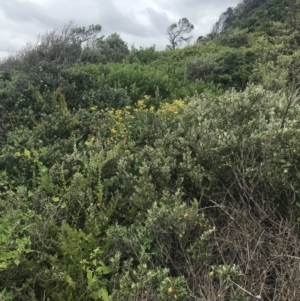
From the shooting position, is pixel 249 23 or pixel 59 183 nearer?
pixel 59 183

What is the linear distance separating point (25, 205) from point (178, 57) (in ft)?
61.9

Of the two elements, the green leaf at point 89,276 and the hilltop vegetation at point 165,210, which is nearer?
the hilltop vegetation at point 165,210

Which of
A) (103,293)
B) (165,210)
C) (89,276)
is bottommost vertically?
(103,293)

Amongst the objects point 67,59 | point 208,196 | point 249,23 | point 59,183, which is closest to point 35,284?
point 59,183

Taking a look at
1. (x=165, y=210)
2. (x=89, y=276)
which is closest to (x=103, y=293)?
(x=89, y=276)

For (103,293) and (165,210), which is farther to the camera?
(165,210)

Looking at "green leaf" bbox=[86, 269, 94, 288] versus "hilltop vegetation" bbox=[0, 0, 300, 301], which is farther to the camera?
"green leaf" bbox=[86, 269, 94, 288]

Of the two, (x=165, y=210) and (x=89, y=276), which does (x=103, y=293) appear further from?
(x=165, y=210)

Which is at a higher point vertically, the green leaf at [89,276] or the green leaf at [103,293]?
the green leaf at [89,276]

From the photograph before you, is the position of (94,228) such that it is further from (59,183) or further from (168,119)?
(168,119)

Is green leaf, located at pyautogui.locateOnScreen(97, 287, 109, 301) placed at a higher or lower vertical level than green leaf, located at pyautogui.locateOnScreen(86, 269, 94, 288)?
lower

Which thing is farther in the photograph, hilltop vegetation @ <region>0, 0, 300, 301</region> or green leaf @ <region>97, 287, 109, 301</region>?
green leaf @ <region>97, 287, 109, 301</region>

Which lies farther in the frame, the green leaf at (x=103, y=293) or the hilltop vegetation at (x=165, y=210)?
the green leaf at (x=103, y=293)

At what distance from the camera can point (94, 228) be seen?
309cm
